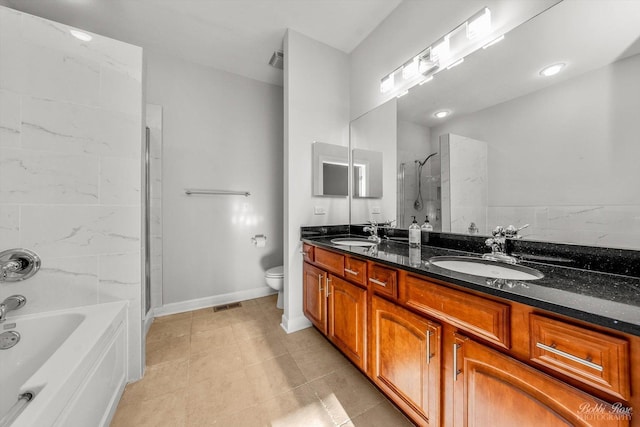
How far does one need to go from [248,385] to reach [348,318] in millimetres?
731

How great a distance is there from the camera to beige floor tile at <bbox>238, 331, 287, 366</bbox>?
163cm

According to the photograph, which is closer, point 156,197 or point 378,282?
point 378,282

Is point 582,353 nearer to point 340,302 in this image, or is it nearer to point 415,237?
point 415,237

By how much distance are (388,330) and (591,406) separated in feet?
2.23

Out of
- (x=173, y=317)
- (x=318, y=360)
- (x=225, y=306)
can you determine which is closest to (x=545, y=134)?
(x=318, y=360)

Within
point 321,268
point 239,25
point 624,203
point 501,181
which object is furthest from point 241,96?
point 624,203

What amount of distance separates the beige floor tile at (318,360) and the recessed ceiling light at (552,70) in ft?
6.55

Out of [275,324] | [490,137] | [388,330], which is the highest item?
[490,137]

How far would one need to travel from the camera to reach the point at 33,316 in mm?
1227

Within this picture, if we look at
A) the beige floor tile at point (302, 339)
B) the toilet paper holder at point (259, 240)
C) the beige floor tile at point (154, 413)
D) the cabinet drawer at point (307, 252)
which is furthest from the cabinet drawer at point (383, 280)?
the toilet paper holder at point (259, 240)

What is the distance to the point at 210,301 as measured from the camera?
249 cm

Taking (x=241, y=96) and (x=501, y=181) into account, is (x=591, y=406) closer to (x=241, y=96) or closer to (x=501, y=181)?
(x=501, y=181)

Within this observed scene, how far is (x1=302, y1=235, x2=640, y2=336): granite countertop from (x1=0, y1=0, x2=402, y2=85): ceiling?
209cm

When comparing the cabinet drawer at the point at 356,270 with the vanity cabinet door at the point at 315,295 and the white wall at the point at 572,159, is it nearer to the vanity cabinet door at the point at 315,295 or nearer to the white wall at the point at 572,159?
the vanity cabinet door at the point at 315,295
